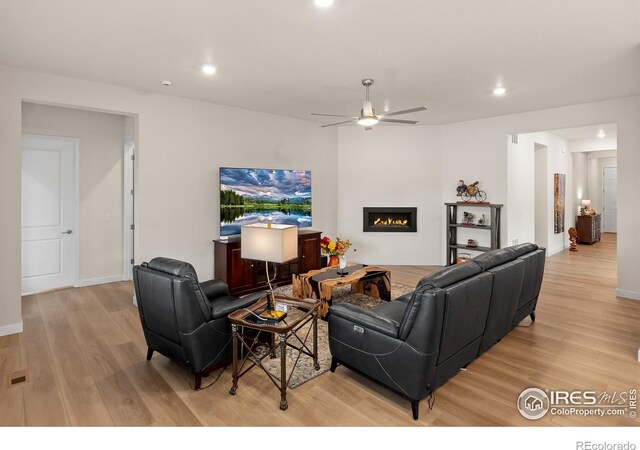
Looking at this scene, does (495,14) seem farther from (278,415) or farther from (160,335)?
(160,335)

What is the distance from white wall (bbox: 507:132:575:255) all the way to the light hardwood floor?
2.75 m

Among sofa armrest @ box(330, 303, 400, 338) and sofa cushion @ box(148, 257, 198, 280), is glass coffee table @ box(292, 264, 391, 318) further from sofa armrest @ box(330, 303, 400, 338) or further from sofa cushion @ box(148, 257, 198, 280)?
sofa cushion @ box(148, 257, 198, 280)

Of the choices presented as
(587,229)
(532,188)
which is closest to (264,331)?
(532,188)

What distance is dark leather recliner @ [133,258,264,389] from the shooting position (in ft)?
8.46

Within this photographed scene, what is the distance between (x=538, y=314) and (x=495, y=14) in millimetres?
3346

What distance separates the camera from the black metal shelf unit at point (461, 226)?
6402 mm

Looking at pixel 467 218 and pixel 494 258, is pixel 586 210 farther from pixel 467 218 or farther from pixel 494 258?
pixel 494 258

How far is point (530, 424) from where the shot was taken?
229 cm

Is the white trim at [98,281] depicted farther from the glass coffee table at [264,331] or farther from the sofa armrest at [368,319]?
the sofa armrest at [368,319]

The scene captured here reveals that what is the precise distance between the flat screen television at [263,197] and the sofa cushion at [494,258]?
3551 millimetres

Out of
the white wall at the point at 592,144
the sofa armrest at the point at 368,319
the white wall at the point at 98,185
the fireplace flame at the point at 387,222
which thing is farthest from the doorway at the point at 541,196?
the white wall at the point at 98,185

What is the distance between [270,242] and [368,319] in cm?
92

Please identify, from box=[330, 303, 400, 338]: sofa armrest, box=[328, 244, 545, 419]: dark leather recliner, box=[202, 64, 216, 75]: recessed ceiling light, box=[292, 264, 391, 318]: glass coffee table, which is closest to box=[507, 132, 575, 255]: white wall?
box=[292, 264, 391, 318]: glass coffee table
